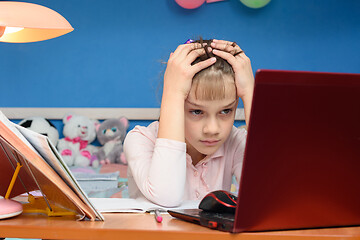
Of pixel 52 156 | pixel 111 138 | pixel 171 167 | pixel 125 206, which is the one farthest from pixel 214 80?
pixel 111 138

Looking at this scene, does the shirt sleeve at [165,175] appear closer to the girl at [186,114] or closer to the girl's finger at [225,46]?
the girl at [186,114]

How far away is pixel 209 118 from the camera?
0.86 meters

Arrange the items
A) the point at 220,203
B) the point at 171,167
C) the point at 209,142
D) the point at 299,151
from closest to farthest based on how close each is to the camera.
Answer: the point at 299,151, the point at 220,203, the point at 171,167, the point at 209,142

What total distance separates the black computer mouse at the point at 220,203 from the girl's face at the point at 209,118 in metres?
0.23

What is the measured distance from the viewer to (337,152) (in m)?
0.51

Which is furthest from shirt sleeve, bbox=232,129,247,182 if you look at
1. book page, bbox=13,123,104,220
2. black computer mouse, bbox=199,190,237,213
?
book page, bbox=13,123,104,220

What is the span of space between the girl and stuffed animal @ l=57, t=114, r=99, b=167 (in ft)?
6.63

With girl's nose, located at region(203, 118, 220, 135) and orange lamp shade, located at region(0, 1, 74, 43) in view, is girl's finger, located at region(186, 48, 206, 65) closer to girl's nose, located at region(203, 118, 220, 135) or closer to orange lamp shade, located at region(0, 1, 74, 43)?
girl's nose, located at region(203, 118, 220, 135)

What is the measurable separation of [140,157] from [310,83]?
1.67 ft

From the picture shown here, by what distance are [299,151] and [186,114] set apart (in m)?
0.41

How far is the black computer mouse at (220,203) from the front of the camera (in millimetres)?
615

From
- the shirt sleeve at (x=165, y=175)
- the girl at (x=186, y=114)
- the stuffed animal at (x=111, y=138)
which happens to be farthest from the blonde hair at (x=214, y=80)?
the stuffed animal at (x=111, y=138)

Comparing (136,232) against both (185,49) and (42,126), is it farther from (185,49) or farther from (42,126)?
(42,126)

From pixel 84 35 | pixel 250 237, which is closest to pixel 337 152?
pixel 250 237
